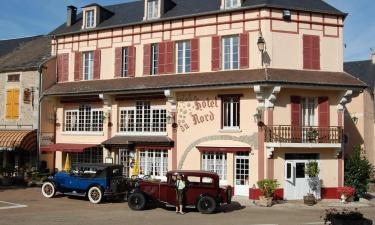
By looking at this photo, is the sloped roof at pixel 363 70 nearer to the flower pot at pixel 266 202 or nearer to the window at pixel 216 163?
the window at pixel 216 163

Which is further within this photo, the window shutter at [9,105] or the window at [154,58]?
the window shutter at [9,105]

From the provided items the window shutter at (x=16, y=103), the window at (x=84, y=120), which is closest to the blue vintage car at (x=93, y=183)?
the window at (x=84, y=120)

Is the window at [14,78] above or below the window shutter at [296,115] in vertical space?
above

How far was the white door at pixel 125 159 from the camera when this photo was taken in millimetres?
26016

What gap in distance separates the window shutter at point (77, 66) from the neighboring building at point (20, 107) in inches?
81.5

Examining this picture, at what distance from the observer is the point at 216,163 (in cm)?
2369

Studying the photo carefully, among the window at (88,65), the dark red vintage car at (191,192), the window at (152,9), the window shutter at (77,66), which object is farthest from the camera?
the window shutter at (77,66)


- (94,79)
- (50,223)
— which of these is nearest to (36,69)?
(94,79)

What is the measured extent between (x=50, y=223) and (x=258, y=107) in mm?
11087

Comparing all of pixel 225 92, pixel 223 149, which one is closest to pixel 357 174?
pixel 223 149

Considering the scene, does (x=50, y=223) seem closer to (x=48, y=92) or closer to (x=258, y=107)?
(x=258, y=107)

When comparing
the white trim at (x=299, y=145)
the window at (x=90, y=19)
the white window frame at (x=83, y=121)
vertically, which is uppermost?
the window at (x=90, y=19)

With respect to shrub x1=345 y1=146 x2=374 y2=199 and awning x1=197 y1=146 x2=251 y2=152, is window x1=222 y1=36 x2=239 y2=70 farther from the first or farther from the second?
shrub x1=345 y1=146 x2=374 y2=199

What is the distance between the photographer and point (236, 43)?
23625mm
